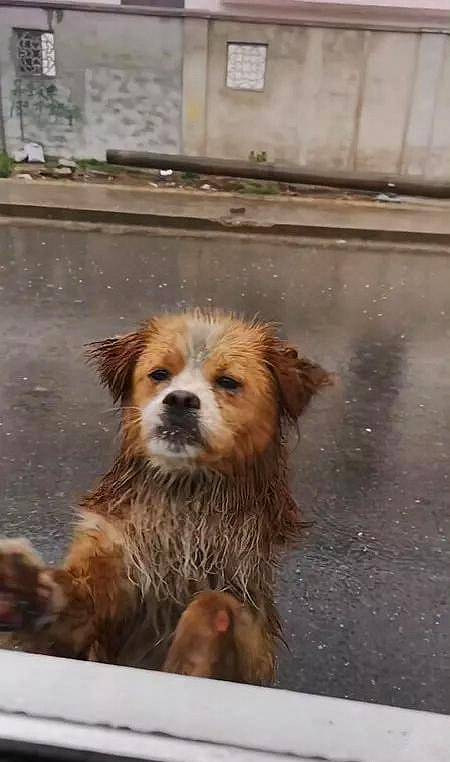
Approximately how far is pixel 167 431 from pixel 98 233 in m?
1.19

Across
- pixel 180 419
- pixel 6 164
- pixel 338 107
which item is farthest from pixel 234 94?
pixel 180 419

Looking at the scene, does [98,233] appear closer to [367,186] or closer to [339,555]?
[367,186]

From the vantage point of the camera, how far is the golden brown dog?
702 mm

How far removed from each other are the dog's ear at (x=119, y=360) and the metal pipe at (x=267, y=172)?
1.58 feet

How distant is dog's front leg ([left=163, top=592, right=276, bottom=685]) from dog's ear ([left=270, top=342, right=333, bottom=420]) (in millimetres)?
214

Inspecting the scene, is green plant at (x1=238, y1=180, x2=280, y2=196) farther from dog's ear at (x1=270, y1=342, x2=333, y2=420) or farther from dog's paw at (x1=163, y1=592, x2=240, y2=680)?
dog's paw at (x1=163, y1=592, x2=240, y2=680)

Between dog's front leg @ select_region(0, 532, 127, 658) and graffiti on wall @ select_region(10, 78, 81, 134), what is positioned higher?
graffiti on wall @ select_region(10, 78, 81, 134)

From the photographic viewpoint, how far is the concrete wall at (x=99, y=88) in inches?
47.1

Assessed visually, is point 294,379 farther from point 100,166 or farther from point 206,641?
point 100,166

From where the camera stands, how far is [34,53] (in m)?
1.25

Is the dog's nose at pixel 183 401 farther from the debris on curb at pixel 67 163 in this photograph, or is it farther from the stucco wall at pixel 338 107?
the debris on curb at pixel 67 163

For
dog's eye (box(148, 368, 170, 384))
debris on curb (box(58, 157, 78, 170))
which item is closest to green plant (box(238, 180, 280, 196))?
debris on curb (box(58, 157, 78, 170))

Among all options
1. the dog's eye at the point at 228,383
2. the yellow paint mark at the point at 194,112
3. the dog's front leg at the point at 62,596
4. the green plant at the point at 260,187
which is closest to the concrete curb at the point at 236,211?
the green plant at the point at 260,187

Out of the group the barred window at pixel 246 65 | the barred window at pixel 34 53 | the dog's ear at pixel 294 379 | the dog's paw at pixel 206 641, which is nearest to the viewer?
the dog's paw at pixel 206 641
